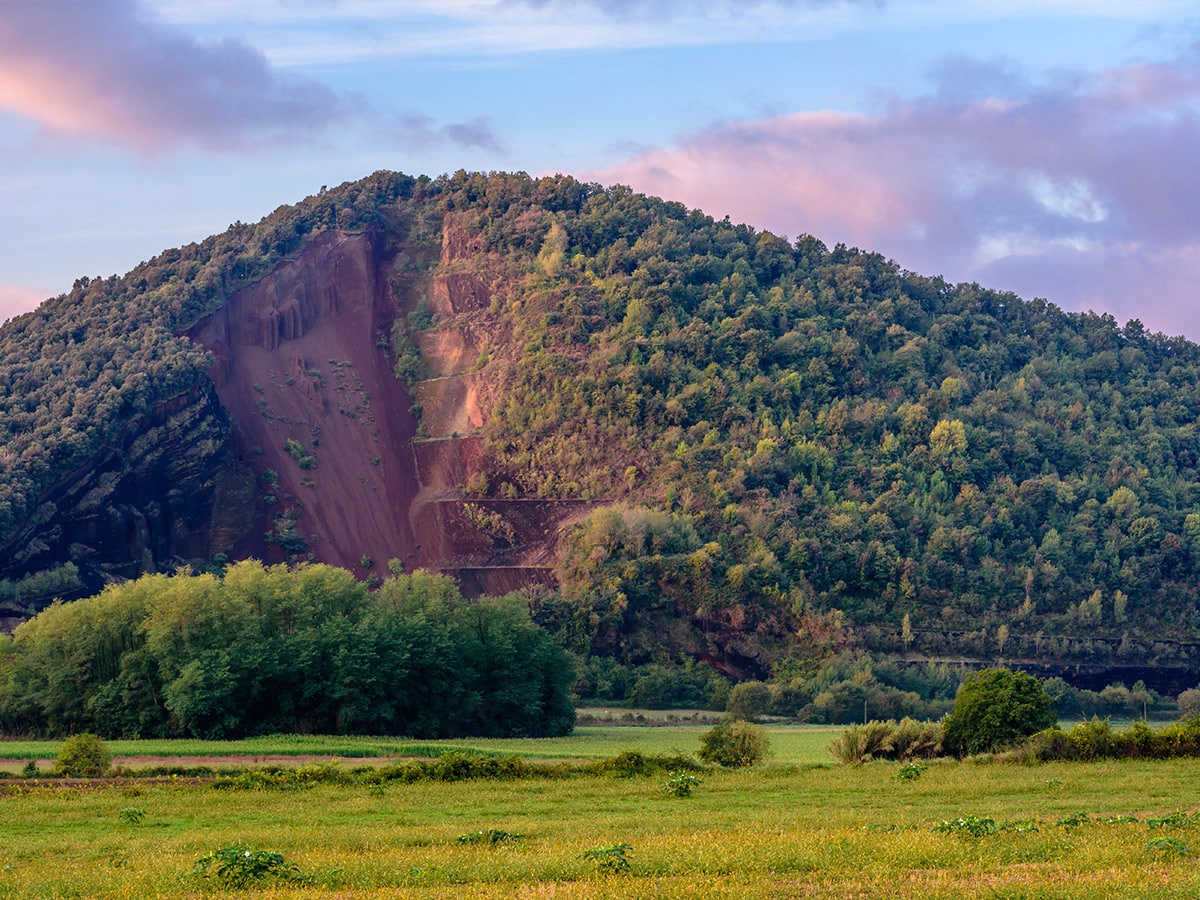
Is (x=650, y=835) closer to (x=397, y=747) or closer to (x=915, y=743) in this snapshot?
(x=915, y=743)

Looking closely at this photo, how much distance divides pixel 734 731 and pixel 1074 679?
154ft

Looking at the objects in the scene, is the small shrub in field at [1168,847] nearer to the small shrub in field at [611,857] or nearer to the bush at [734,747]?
the small shrub in field at [611,857]

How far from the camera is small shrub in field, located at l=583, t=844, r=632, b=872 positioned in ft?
72.7

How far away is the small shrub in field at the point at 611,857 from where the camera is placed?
22.2 m

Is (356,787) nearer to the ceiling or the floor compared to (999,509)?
nearer to the floor

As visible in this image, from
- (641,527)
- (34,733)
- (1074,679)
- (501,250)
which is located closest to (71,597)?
(34,733)

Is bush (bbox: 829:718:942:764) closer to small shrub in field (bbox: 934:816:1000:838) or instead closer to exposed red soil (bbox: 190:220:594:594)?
small shrub in field (bbox: 934:816:1000:838)

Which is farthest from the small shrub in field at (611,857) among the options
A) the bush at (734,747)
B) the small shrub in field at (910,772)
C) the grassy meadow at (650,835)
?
the bush at (734,747)

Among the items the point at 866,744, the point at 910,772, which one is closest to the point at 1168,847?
the point at 910,772

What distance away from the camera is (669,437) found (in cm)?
9850

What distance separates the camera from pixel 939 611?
88.9 metres

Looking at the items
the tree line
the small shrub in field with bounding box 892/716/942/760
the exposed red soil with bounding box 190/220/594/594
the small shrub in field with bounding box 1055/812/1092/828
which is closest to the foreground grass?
the small shrub in field with bounding box 1055/812/1092/828

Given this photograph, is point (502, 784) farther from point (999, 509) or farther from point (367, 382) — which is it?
point (367, 382)

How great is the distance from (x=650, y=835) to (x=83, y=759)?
22090 millimetres
